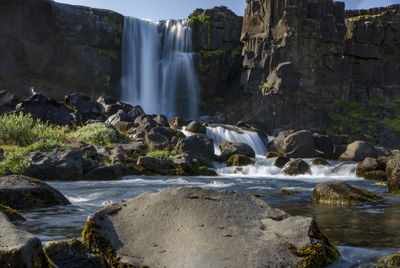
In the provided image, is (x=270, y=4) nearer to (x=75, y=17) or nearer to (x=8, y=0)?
(x=75, y=17)

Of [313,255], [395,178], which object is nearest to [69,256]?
[313,255]

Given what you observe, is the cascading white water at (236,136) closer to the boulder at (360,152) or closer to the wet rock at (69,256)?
the boulder at (360,152)

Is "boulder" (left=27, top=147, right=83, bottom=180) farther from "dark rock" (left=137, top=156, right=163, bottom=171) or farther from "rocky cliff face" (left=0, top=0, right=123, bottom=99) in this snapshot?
"rocky cliff face" (left=0, top=0, right=123, bottom=99)

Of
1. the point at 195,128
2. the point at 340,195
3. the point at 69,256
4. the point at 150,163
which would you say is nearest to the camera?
the point at 69,256

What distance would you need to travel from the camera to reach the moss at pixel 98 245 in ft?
13.3

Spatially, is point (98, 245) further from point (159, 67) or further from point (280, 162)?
point (159, 67)

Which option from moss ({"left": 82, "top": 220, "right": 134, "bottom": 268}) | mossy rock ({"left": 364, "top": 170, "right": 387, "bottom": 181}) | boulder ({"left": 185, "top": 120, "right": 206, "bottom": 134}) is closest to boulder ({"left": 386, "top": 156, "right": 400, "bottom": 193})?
mossy rock ({"left": 364, "top": 170, "right": 387, "bottom": 181})

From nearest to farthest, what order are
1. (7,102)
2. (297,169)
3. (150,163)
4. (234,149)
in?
(150,163)
(297,169)
(234,149)
(7,102)

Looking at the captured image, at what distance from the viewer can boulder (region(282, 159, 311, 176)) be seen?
1812 cm

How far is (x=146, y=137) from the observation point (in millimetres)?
20844

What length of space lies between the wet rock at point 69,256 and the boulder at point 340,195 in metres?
6.08

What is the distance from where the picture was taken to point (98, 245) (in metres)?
4.26

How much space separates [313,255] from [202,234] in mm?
1147

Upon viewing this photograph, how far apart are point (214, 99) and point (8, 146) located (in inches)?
1150
